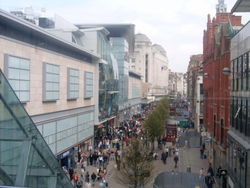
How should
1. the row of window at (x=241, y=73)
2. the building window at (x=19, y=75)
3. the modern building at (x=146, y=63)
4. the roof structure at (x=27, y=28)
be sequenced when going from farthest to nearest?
the modern building at (x=146, y=63) → the building window at (x=19, y=75) → the roof structure at (x=27, y=28) → the row of window at (x=241, y=73)

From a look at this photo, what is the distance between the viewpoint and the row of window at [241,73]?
1866 centimetres

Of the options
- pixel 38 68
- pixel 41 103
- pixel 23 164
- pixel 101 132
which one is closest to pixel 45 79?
pixel 38 68

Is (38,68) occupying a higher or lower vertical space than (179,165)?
higher

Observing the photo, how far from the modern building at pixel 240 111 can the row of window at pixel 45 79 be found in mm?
12891

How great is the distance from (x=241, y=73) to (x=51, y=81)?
50.0 ft

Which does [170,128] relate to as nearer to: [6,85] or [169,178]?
[169,178]

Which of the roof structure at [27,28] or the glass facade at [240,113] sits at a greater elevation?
the roof structure at [27,28]

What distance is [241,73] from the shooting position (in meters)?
20.3

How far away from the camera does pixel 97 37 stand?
1849 inches

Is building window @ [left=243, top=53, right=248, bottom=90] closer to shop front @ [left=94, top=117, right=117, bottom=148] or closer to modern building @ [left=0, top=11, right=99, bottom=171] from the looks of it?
modern building @ [left=0, top=11, right=99, bottom=171]

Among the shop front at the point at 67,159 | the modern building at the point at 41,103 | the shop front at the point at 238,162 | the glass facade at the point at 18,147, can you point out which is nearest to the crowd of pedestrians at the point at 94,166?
the shop front at the point at 67,159

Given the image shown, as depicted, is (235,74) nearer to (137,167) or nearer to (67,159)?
(137,167)

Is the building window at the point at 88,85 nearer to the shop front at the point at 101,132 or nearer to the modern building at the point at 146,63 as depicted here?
the shop front at the point at 101,132

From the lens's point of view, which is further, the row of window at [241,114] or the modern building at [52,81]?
the modern building at [52,81]
